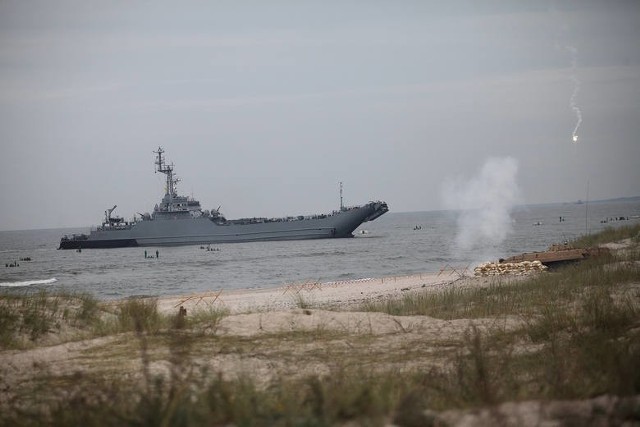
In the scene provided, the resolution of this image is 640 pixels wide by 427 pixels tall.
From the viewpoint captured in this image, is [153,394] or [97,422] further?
[153,394]

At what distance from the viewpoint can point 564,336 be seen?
10.1 m

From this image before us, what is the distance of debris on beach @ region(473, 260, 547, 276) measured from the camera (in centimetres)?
2402

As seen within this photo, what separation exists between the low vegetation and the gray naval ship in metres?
70.9

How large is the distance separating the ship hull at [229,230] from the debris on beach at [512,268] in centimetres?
6136

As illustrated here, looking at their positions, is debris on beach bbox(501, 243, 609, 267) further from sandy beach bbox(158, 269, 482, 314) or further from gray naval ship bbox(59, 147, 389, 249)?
gray naval ship bbox(59, 147, 389, 249)

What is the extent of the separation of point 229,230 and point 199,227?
3442 millimetres

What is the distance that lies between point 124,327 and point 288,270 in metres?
35.0

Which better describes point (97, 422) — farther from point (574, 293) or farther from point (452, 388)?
point (574, 293)

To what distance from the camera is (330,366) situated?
8289mm

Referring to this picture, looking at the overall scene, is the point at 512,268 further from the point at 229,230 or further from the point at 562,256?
the point at 229,230

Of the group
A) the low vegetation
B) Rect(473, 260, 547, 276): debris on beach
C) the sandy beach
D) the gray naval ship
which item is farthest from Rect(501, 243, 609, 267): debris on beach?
the gray naval ship

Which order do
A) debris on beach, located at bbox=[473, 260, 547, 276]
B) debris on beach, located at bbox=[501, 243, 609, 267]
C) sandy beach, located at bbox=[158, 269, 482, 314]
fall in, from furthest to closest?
1. debris on beach, located at bbox=[501, 243, 609, 267]
2. debris on beach, located at bbox=[473, 260, 547, 276]
3. sandy beach, located at bbox=[158, 269, 482, 314]

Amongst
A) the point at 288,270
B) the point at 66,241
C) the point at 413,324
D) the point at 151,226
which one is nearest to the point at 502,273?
the point at 413,324

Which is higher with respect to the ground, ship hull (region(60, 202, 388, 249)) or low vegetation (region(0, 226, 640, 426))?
ship hull (region(60, 202, 388, 249))
